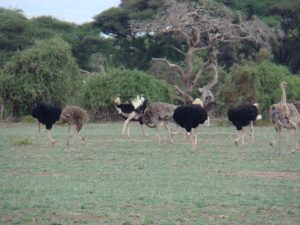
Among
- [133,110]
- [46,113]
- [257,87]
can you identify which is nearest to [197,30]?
[257,87]

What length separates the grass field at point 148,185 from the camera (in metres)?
10.5

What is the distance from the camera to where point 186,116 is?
826 inches

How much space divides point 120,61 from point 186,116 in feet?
106

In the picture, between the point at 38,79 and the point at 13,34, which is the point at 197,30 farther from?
the point at 13,34

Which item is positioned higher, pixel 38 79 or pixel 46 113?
pixel 38 79

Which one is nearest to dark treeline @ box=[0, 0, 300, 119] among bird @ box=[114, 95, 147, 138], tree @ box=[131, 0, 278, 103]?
tree @ box=[131, 0, 278, 103]

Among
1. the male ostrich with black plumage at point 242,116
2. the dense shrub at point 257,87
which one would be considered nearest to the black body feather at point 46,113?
the male ostrich with black plumage at point 242,116

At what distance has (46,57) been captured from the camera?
37.5 meters

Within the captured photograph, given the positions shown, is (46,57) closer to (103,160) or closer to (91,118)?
(91,118)

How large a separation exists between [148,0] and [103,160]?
35.3 m

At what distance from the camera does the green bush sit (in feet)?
124

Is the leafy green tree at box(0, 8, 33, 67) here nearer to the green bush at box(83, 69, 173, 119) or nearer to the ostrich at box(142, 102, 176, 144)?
the green bush at box(83, 69, 173, 119)

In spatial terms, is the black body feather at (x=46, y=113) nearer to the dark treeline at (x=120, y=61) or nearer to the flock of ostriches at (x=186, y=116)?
the flock of ostriches at (x=186, y=116)

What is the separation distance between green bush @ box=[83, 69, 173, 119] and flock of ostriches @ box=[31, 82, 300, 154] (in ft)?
36.7
